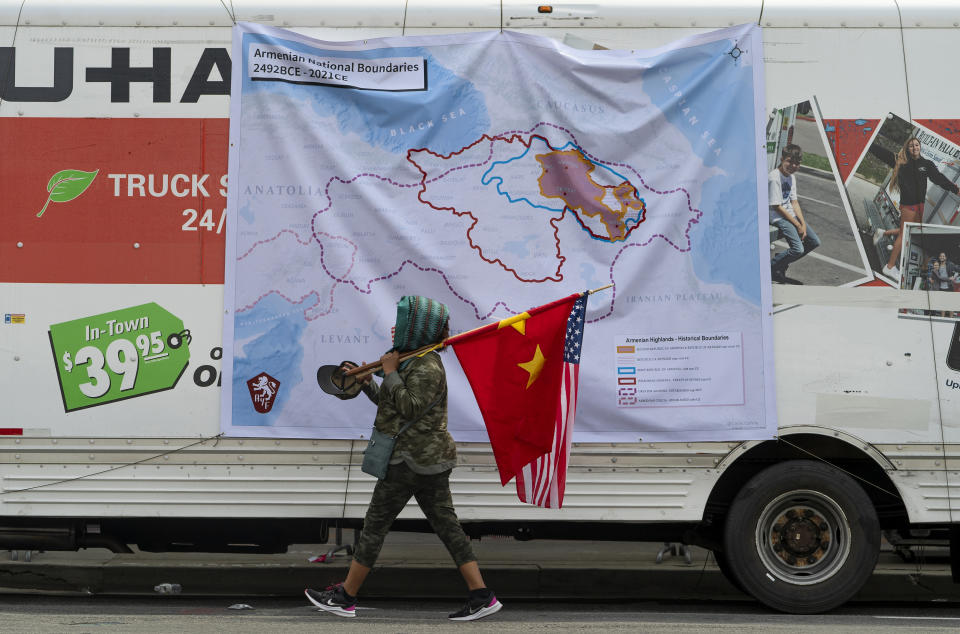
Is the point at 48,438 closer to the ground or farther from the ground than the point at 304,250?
closer to the ground

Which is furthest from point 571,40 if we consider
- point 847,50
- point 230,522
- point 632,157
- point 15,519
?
point 15,519

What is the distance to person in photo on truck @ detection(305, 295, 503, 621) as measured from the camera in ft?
17.5

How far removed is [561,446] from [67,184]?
10.1ft

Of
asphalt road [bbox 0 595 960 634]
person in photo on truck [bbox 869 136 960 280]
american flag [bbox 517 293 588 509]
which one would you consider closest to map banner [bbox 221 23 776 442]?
american flag [bbox 517 293 588 509]

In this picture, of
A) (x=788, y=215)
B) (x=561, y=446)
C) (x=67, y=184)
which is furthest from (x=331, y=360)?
(x=788, y=215)

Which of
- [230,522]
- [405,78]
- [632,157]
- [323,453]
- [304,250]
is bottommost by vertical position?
[230,522]

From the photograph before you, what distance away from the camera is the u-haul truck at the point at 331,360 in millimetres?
5746

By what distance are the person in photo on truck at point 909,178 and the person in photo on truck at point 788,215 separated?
399 mm

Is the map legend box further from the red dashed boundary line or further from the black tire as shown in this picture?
the black tire

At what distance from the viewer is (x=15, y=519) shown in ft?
19.5

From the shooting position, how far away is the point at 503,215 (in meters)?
5.83

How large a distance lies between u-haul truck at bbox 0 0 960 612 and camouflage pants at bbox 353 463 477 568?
33 cm

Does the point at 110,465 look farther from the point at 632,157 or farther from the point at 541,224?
the point at 632,157

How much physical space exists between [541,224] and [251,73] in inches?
71.6
